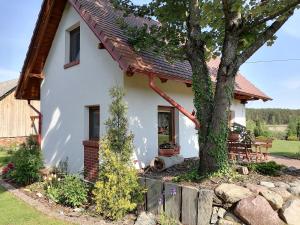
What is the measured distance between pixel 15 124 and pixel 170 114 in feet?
62.5

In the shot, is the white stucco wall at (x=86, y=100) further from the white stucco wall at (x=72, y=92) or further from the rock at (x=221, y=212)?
the rock at (x=221, y=212)

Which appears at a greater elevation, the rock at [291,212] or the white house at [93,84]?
the white house at [93,84]

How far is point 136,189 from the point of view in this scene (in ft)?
23.9

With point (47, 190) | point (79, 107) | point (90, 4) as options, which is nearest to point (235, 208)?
point (47, 190)

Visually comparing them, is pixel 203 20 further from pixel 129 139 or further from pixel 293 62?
pixel 293 62

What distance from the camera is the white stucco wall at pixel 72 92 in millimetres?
9547

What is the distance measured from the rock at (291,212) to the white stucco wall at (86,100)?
173 inches

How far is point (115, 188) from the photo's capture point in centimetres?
691

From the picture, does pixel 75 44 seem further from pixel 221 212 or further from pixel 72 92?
pixel 221 212

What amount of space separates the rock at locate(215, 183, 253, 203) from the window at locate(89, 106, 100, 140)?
5076mm

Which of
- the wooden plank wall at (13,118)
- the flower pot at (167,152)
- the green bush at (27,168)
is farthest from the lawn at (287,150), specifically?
the wooden plank wall at (13,118)

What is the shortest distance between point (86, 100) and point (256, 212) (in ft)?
21.4

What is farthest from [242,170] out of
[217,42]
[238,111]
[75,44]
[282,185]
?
[75,44]

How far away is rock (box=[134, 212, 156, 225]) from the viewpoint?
6.45 m
